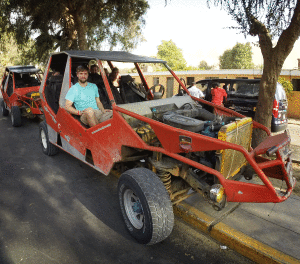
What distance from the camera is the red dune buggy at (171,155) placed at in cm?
246

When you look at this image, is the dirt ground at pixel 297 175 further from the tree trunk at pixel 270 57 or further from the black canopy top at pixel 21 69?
the black canopy top at pixel 21 69

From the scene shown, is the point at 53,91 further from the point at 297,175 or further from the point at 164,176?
the point at 297,175

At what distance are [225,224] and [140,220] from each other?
1.06 metres

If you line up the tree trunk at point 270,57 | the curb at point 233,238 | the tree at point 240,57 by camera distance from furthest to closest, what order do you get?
the tree at point 240,57
the tree trunk at point 270,57
the curb at point 233,238

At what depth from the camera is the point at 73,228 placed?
10.2 feet

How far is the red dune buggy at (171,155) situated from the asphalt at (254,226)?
0.37 metres

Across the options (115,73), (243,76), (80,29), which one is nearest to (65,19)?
(80,29)

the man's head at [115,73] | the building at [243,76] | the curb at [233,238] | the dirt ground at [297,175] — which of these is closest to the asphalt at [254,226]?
the curb at [233,238]

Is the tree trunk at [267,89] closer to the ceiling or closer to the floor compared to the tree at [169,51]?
closer to the floor

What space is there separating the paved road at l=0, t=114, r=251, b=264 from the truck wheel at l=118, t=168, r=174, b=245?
20 cm

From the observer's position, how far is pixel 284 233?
2961 mm

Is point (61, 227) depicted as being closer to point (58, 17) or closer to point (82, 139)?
point (82, 139)

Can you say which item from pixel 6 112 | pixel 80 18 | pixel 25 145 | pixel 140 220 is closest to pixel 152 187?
pixel 140 220

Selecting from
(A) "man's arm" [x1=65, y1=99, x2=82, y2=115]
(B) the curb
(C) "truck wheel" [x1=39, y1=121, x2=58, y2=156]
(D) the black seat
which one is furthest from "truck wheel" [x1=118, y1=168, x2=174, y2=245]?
(C) "truck wheel" [x1=39, y1=121, x2=58, y2=156]
